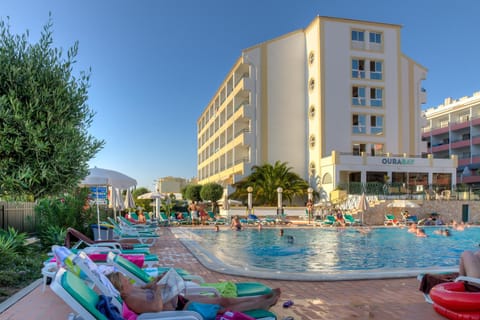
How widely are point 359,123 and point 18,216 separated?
95.4 ft

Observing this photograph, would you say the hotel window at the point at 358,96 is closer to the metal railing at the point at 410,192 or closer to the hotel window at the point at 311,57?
the hotel window at the point at 311,57

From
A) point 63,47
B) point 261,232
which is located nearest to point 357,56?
point 261,232

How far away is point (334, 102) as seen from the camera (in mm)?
34969

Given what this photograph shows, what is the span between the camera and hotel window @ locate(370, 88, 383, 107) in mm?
35875

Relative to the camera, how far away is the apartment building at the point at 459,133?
5172 centimetres

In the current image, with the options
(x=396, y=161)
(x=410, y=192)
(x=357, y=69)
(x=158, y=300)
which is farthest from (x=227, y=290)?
(x=357, y=69)

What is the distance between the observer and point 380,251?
45.5 feet

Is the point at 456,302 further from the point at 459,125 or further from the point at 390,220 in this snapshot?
the point at 459,125

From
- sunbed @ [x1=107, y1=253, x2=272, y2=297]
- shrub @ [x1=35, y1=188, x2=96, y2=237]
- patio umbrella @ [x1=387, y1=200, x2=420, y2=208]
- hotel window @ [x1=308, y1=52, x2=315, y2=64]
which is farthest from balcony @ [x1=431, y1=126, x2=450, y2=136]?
sunbed @ [x1=107, y1=253, x2=272, y2=297]

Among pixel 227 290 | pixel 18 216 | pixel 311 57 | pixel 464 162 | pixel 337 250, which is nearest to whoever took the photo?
pixel 227 290

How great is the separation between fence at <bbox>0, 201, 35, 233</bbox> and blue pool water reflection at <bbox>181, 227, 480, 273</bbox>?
5842 mm

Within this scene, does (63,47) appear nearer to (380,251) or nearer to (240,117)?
(380,251)

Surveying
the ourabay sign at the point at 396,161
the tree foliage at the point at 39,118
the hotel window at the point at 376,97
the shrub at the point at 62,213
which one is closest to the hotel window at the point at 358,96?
the hotel window at the point at 376,97

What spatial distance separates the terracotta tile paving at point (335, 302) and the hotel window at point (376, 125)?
1184 inches
